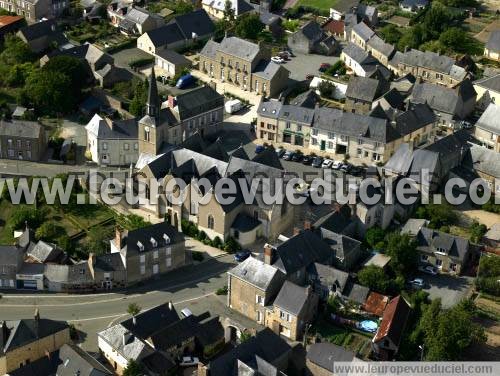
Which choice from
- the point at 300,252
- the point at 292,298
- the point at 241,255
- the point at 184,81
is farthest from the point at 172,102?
the point at 292,298

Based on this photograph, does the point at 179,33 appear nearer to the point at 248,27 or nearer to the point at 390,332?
the point at 248,27

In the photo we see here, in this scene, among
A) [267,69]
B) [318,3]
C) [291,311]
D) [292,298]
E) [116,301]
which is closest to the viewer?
[291,311]

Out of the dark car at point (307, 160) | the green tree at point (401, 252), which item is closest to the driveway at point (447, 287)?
the green tree at point (401, 252)

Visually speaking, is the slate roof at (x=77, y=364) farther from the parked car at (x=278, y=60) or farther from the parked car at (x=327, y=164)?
the parked car at (x=278, y=60)

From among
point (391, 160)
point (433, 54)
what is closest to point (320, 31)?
point (433, 54)

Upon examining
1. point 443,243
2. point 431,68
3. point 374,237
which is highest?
point 431,68

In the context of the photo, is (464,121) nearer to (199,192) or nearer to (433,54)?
(433,54)

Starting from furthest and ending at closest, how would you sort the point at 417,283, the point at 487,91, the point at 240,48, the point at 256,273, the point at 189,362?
the point at 240,48 < the point at 487,91 < the point at 417,283 < the point at 256,273 < the point at 189,362
